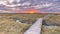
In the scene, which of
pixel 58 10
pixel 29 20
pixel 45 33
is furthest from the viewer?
pixel 58 10

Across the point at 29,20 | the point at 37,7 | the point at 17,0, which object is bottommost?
the point at 29,20

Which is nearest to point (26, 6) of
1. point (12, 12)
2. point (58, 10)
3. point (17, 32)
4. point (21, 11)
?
point (21, 11)

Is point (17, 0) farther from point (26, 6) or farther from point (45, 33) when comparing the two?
point (45, 33)

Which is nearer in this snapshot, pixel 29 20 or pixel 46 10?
pixel 29 20

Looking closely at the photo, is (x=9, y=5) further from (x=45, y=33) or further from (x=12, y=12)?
(x=45, y=33)

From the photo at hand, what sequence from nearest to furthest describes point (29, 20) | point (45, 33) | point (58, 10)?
point (45, 33)
point (29, 20)
point (58, 10)

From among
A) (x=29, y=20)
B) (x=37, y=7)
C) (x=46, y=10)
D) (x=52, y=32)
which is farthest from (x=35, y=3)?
(x=52, y=32)

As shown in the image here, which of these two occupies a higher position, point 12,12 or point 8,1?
point 8,1
